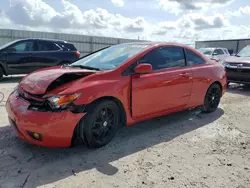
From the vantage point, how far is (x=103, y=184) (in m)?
2.47

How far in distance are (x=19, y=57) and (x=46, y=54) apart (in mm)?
968

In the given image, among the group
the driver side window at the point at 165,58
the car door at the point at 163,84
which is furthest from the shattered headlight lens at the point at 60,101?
the driver side window at the point at 165,58

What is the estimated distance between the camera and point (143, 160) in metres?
3.01

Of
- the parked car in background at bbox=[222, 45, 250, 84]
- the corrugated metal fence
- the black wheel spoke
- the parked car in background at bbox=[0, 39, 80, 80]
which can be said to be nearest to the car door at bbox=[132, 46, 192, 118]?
the black wheel spoke

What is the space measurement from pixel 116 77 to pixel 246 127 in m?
2.74

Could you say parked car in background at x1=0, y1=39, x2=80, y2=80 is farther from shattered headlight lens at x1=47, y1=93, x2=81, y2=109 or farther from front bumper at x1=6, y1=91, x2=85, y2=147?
shattered headlight lens at x1=47, y1=93, x2=81, y2=109

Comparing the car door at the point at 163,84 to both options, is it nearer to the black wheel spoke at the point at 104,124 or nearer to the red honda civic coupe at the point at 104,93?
the red honda civic coupe at the point at 104,93

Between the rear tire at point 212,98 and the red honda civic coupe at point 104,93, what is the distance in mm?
361

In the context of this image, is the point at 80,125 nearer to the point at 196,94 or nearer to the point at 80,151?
the point at 80,151

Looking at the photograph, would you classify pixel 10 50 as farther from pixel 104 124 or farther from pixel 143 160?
pixel 143 160

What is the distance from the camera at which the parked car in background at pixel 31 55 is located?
838 cm

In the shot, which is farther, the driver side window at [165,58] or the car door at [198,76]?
the car door at [198,76]

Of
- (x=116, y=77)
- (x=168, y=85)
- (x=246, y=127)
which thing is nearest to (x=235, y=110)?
(x=246, y=127)

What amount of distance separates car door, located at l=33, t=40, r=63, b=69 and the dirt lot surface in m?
5.04
